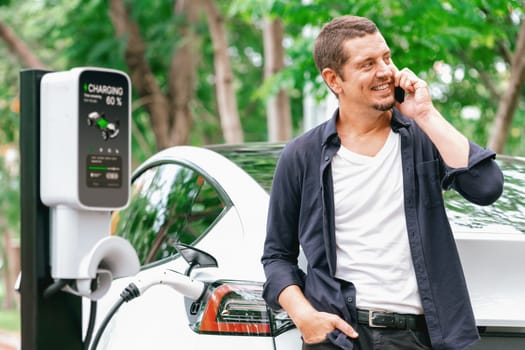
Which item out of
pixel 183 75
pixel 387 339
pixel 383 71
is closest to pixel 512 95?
pixel 383 71

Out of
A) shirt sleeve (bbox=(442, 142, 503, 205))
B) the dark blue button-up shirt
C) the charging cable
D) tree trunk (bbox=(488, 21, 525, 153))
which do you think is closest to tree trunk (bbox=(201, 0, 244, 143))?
tree trunk (bbox=(488, 21, 525, 153))

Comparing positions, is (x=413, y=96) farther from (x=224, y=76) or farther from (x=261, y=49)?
(x=261, y=49)

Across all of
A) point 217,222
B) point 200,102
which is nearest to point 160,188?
point 217,222

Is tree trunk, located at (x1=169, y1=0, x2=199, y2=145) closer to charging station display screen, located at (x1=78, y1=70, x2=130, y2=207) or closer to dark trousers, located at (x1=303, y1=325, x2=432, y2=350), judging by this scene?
charging station display screen, located at (x1=78, y1=70, x2=130, y2=207)

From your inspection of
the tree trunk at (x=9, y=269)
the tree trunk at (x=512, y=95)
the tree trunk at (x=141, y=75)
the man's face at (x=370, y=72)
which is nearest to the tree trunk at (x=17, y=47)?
the tree trunk at (x=141, y=75)

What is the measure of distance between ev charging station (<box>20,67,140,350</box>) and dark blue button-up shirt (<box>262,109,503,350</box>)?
18.8 inches

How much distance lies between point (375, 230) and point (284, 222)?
0.31 metres

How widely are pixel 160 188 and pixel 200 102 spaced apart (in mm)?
12611

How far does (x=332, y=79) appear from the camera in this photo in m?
2.89

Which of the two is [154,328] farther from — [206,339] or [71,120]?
[71,120]

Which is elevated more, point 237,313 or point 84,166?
point 84,166

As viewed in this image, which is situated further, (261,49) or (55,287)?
(261,49)

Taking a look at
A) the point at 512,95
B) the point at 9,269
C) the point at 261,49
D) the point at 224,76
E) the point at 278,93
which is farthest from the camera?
the point at 9,269

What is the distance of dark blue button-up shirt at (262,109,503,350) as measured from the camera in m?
2.64
